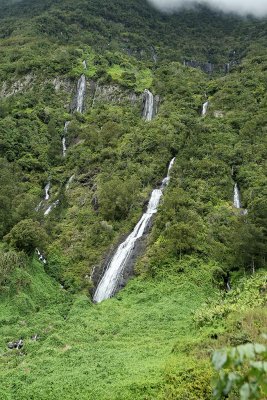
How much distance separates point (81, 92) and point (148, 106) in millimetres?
15194

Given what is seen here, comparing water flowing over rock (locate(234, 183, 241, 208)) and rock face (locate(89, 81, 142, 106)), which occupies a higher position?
rock face (locate(89, 81, 142, 106))

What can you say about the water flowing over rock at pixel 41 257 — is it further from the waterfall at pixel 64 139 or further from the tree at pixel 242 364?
the tree at pixel 242 364

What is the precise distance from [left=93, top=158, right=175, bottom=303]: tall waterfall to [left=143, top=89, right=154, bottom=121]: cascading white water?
113ft

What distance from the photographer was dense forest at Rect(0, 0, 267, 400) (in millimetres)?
17078

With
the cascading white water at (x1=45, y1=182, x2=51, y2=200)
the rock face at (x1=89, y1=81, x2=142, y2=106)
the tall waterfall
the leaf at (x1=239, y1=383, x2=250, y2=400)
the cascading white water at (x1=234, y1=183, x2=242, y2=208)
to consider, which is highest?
Result: the leaf at (x1=239, y1=383, x2=250, y2=400)

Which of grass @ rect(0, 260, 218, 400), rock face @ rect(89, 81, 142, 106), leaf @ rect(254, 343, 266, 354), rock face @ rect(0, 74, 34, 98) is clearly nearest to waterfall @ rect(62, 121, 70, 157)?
rock face @ rect(89, 81, 142, 106)

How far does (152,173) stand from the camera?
50844 mm

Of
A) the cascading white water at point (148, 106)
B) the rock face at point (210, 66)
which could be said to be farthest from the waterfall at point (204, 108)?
the rock face at point (210, 66)

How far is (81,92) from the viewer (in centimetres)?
8519

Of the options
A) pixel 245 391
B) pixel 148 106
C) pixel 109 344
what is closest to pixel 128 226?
pixel 109 344

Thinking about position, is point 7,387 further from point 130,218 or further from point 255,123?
point 255,123

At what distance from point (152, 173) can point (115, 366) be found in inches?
1356

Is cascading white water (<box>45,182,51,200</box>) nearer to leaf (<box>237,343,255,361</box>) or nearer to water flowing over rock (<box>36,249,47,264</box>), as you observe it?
water flowing over rock (<box>36,249,47,264</box>)

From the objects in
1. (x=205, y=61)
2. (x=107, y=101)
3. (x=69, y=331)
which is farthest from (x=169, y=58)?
(x=69, y=331)
